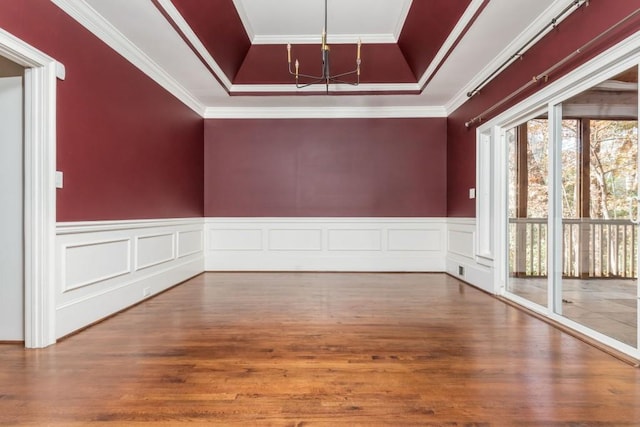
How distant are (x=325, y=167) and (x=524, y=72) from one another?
3.04m

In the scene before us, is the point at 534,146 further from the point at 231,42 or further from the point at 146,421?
the point at 146,421

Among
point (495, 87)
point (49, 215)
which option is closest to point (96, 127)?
A: point (49, 215)

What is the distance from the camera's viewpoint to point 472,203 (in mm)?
4645

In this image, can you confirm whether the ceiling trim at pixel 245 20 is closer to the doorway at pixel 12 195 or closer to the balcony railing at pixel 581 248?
the doorway at pixel 12 195

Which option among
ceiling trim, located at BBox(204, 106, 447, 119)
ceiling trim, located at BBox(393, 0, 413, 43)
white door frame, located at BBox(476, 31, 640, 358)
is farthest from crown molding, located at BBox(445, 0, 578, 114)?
ceiling trim, located at BBox(393, 0, 413, 43)

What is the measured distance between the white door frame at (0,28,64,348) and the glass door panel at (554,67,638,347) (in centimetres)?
401

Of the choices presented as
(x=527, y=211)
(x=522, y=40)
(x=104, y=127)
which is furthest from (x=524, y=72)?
(x=104, y=127)

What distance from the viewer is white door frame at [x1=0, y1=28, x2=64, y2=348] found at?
2.44 m

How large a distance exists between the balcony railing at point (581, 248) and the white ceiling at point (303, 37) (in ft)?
5.38

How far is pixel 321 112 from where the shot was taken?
5613 mm

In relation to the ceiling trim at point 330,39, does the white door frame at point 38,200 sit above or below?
below

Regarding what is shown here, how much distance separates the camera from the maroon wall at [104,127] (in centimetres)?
255

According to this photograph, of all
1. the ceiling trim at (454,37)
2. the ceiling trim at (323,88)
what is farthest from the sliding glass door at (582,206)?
the ceiling trim at (323,88)

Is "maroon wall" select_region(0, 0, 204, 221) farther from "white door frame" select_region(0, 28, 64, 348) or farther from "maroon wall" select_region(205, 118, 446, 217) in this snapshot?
"maroon wall" select_region(205, 118, 446, 217)
